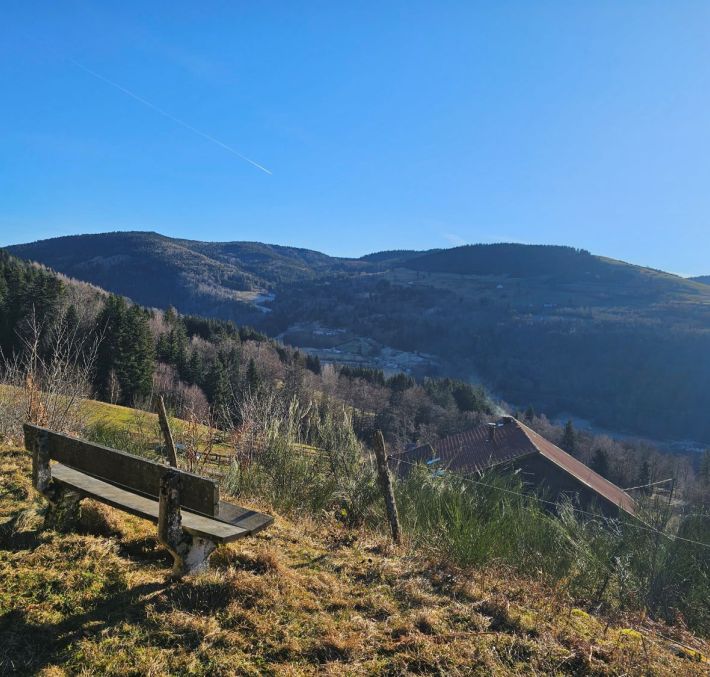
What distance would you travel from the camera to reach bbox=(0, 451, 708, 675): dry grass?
9.43ft

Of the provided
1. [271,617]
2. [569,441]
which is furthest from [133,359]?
[271,617]

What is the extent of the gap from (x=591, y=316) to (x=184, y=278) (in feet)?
480

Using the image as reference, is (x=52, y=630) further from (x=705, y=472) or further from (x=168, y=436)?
(x=705, y=472)

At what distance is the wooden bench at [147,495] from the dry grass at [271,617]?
0.21 meters

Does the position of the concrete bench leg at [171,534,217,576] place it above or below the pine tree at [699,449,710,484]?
above

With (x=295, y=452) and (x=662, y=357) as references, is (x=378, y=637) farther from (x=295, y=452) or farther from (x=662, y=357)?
(x=662, y=357)

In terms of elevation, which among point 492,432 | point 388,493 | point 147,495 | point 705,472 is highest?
point 147,495

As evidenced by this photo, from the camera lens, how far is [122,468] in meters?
3.71

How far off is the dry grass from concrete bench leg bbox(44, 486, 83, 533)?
0.43 feet

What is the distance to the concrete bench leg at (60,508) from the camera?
13.9 feet

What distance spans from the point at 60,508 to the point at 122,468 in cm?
107

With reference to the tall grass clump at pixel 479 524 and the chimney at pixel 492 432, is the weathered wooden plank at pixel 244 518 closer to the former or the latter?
the tall grass clump at pixel 479 524

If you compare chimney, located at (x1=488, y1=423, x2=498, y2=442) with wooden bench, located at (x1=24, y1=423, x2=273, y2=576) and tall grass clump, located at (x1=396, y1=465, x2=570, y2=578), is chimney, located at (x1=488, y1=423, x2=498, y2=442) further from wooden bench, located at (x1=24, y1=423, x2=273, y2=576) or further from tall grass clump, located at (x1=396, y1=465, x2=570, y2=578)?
wooden bench, located at (x1=24, y1=423, x2=273, y2=576)

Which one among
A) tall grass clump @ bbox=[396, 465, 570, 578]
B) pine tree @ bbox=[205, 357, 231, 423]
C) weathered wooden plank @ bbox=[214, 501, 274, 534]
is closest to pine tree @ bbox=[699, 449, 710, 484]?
tall grass clump @ bbox=[396, 465, 570, 578]
